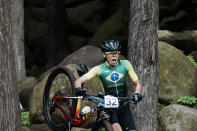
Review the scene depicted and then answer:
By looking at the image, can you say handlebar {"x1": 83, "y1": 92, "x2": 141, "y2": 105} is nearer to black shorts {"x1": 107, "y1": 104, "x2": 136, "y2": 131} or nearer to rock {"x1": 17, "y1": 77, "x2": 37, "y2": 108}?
black shorts {"x1": 107, "y1": 104, "x2": 136, "y2": 131}

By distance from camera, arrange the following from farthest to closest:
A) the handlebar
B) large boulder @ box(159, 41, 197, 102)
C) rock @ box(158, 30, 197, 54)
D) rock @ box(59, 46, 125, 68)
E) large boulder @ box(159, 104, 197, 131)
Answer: rock @ box(158, 30, 197, 54) < rock @ box(59, 46, 125, 68) < large boulder @ box(159, 41, 197, 102) < large boulder @ box(159, 104, 197, 131) < the handlebar

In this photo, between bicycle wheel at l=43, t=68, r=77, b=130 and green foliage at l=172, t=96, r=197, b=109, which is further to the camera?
green foliage at l=172, t=96, r=197, b=109

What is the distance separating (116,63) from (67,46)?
1239 centimetres

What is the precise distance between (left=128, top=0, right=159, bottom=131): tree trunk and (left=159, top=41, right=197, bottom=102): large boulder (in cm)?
196

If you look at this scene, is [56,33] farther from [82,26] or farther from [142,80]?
[142,80]

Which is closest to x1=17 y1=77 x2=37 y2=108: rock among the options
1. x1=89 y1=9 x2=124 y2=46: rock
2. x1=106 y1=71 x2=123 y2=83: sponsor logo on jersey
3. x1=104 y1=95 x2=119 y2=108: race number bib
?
x1=89 y1=9 x2=124 y2=46: rock

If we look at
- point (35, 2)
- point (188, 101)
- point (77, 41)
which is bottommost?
point (188, 101)

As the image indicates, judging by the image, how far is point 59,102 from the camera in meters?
7.28

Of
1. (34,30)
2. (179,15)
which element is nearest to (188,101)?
(179,15)

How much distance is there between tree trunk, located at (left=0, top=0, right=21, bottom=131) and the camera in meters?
6.58

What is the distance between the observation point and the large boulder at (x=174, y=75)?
966 centimetres

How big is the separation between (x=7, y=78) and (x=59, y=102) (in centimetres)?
123

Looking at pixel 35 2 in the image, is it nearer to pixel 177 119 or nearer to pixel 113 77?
pixel 177 119

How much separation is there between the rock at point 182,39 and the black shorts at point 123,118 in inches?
239
